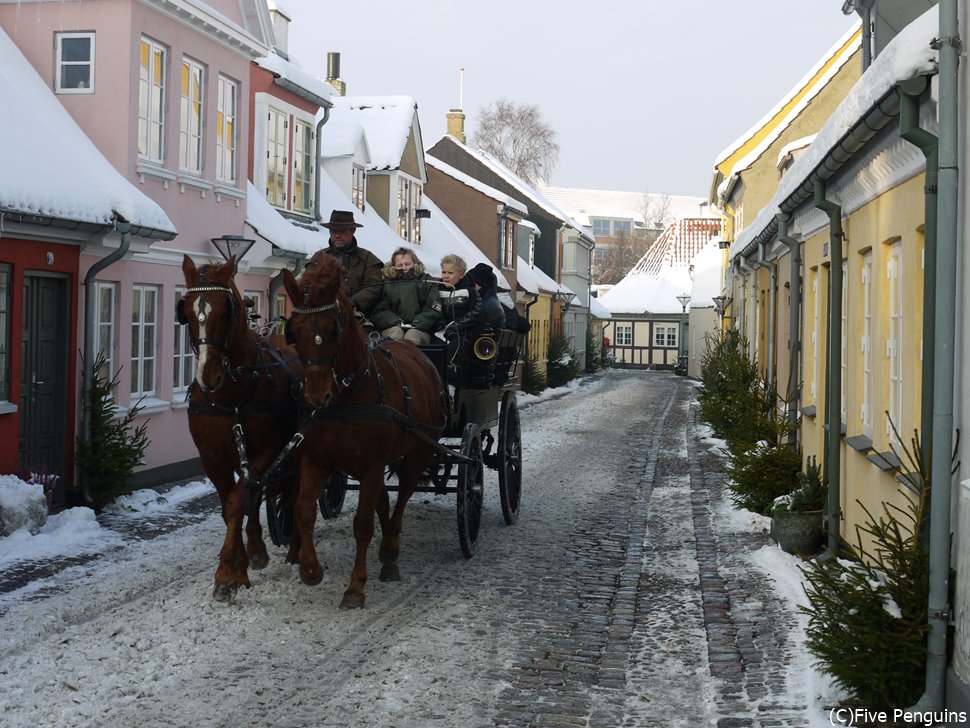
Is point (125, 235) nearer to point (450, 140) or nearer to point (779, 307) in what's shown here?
point (779, 307)

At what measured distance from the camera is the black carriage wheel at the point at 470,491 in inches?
332

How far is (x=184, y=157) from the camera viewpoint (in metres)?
13.6

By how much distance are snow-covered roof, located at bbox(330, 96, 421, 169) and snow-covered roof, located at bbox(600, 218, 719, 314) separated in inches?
1396

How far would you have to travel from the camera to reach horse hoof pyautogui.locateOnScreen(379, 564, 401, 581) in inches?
311

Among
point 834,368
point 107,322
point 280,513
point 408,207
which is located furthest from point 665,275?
point 280,513

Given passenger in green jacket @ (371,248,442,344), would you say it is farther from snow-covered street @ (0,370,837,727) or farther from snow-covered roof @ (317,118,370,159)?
snow-covered roof @ (317,118,370,159)

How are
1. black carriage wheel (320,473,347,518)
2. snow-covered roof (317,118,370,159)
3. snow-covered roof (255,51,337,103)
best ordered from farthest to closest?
snow-covered roof (317,118,370,159), snow-covered roof (255,51,337,103), black carriage wheel (320,473,347,518)

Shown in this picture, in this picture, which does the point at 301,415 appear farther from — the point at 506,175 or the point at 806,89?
the point at 506,175

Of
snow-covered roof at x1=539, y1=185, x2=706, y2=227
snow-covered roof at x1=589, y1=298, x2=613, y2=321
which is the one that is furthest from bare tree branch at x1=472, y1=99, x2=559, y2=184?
snow-covered roof at x1=539, y1=185, x2=706, y2=227

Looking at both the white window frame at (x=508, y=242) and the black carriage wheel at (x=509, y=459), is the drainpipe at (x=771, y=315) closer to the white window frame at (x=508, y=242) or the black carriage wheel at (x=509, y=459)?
the black carriage wheel at (x=509, y=459)

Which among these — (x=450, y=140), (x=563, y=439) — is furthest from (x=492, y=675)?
(x=450, y=140)

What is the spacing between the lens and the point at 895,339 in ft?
23.9

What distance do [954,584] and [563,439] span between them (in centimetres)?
1444

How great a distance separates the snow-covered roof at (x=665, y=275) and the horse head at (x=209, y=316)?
55875 mm
